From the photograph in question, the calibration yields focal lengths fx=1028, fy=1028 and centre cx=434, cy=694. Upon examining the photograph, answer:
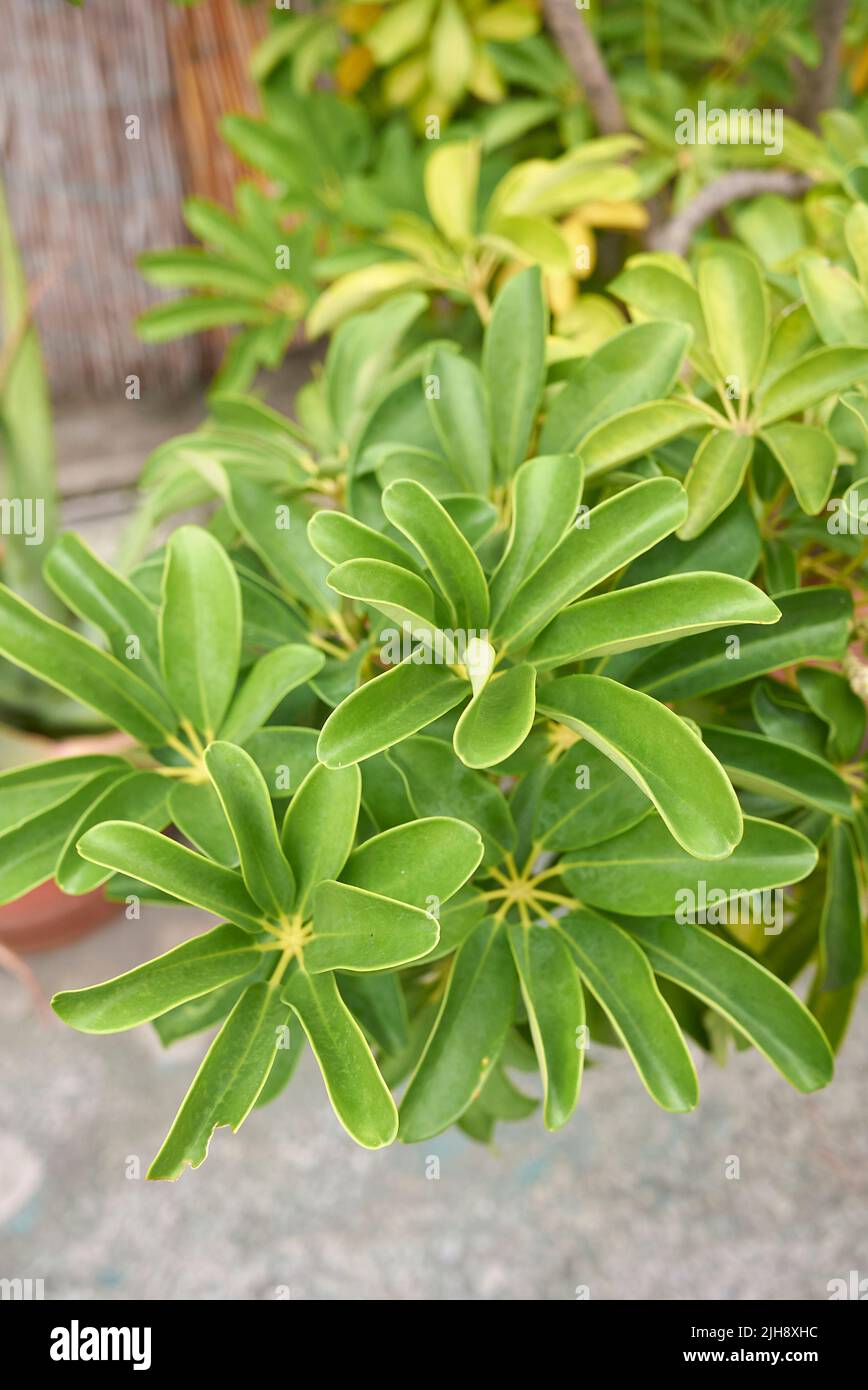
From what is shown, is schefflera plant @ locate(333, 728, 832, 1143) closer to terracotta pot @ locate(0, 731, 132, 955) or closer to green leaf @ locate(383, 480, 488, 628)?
green leaf @ locate(383, 480, 488, 628)

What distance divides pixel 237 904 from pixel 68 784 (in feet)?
0.49

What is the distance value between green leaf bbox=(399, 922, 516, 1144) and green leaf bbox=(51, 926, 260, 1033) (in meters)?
0.11

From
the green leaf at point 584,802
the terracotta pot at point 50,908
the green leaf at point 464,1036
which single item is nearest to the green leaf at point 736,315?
the green leaf at point 584,802

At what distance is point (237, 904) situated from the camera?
1.58 feet

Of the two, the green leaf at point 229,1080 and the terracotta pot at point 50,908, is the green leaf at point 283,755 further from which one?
the terracotta pot at point 50,908

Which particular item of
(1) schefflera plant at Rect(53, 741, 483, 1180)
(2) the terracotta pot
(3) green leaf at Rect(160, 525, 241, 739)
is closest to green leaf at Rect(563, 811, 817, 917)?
(1) schefflera plant at Rect(53, 741, 483, 1180)

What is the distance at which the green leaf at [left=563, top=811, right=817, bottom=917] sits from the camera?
0.49 meters

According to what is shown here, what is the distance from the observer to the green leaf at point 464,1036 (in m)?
0.50

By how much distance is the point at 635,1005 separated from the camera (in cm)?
50

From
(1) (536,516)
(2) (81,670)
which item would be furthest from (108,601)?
(1) (536,516)

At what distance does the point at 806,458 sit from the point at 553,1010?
32 centimetres

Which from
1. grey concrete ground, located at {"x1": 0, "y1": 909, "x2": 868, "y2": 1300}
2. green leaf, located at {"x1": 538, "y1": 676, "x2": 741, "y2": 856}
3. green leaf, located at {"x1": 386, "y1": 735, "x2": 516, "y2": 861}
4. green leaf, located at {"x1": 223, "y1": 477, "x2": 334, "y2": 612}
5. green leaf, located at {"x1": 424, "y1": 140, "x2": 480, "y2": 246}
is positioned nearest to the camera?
green leaf, located at {"x1": 538, "y1": 676, "x2": 741, "y2": 856}

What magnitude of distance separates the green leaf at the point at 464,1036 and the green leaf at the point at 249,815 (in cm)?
12

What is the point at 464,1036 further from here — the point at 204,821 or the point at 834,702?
the point at 834,702
